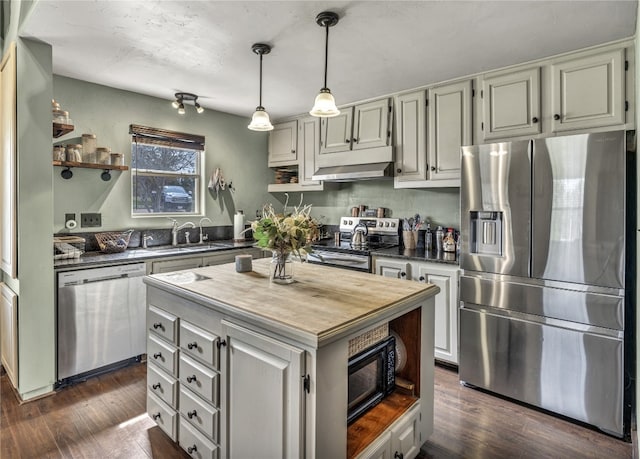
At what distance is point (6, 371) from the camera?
2.68 metres

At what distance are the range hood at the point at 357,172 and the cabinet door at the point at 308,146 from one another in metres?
0.19

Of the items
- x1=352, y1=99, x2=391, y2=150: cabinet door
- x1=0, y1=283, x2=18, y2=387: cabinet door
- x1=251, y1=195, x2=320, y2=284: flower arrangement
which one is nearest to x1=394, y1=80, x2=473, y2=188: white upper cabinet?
x1=352, y1=99, x2=391, y2=150: cabinet door

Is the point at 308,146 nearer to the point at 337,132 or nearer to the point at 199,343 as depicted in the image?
the point at 337,132

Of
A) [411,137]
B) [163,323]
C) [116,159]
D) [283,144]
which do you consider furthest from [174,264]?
[411,137]

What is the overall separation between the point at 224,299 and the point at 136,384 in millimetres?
1631

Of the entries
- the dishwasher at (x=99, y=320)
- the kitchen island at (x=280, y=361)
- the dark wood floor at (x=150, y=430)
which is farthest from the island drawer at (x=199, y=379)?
the dishwasher at (x=99, y=320)

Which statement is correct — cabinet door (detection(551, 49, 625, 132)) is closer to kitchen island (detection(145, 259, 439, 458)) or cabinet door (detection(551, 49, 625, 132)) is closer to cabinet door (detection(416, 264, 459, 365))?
cabinet door (detection(416, 264, 459, 365))

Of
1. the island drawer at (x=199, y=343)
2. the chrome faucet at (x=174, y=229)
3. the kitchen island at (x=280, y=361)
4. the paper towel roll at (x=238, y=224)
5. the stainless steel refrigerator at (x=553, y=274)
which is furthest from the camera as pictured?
the paper towel roll at (x=238, y=224)

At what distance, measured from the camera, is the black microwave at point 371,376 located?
62.3 inches

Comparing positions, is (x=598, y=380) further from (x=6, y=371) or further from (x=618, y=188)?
(x=6, y=371)

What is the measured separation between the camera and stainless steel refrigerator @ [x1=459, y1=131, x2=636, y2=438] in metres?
2.05

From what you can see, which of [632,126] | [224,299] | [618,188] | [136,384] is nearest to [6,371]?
[136,384]

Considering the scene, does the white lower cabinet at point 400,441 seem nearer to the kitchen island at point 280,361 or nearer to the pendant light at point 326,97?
the kitchen island at point 280,361

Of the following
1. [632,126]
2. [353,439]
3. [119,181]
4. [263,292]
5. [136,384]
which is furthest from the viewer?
[119,181]
